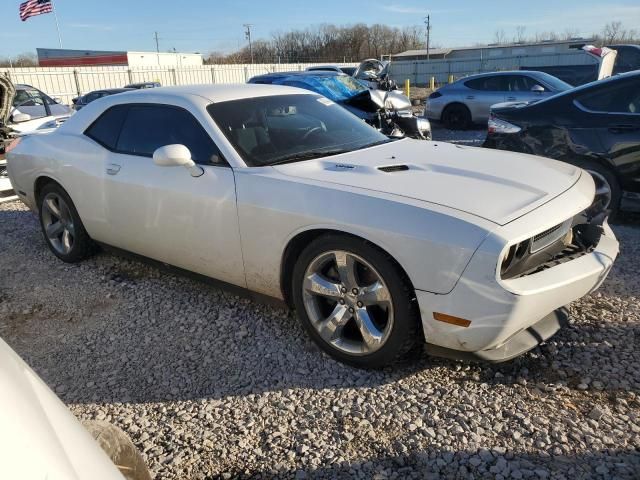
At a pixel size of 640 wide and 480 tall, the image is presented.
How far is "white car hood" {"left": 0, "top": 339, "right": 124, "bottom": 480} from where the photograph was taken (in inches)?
38.2

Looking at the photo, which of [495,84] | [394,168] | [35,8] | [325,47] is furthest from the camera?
[325,47]

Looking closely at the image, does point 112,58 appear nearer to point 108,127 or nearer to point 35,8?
point 35,8

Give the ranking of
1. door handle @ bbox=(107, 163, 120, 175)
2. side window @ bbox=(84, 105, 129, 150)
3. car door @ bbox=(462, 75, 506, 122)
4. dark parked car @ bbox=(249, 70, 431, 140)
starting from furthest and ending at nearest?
car door @ bbox=(462, 75, 506, 122), dark parked car @ bbox=(249, 70, 431, 140), side window @ bbox=(84, 105, 129, 150), door handle @ bbox=(107, 163, 120, 175)

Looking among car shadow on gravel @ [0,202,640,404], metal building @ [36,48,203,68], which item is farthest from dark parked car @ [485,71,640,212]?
metal building @ [36,48,203,68]

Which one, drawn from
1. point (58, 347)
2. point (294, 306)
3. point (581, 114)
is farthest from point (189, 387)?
point (581, 114)

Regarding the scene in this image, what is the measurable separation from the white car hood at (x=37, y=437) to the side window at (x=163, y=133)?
2291mm

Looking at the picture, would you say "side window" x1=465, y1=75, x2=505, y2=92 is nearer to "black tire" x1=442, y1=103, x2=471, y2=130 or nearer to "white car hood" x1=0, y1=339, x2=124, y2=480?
"black tire" x1=442, y1=103, x2=471, y2=130

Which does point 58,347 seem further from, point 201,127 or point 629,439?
point 629,439

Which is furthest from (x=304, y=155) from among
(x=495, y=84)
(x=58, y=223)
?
(x=495, y=84)

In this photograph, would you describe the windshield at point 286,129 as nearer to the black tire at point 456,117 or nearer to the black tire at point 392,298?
the black tire at point 392,298

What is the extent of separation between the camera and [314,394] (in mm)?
2748

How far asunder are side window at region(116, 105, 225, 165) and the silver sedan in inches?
392

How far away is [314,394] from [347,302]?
517 millimetres

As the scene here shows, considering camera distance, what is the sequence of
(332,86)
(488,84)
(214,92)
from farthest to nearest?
(488,84)
(332,86)
(214,92)
